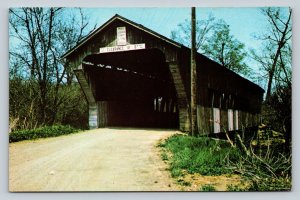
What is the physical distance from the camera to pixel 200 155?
6.30 meters

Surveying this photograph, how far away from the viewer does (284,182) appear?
6113mm

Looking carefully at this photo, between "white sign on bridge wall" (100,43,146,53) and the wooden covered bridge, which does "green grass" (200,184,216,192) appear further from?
"white sign on bridge wall" (100,43,146,53)

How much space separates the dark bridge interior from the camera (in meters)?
8.00

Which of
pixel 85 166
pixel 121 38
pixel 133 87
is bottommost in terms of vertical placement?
pixel 85 166

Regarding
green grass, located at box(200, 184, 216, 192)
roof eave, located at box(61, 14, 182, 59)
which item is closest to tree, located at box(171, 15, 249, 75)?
roof eave, located at box(61, 14, 182, 59)

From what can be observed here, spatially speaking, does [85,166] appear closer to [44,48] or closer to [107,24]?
[44,48]

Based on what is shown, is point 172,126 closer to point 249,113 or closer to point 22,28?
point 249,113

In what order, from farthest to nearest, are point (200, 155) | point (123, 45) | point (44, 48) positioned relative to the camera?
point (123, 45) → point (44, 48) → point (200, 155)

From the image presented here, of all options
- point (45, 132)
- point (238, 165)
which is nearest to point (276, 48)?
point (238, 165)

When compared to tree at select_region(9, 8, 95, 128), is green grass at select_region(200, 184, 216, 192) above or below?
below

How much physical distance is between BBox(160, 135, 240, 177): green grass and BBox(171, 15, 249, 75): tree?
126cm

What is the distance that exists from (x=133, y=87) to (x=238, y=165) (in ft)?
13.2

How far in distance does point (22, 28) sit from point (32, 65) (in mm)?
584

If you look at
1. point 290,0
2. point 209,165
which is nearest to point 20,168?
point 209,165
